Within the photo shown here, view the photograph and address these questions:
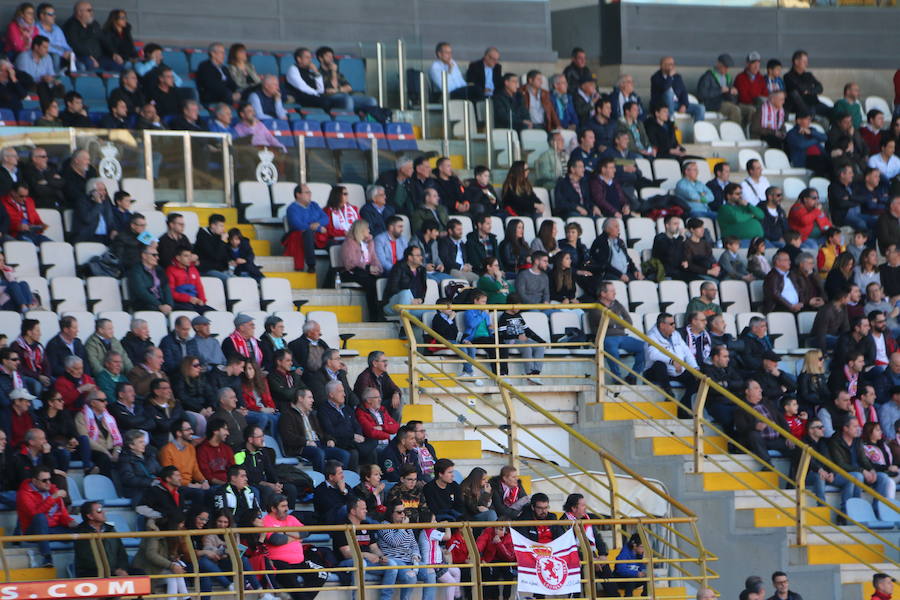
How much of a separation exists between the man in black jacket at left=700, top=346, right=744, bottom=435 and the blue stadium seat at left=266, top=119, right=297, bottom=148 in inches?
188

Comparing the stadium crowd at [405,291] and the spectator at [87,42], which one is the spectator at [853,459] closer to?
the stadium crowd at [405,291]

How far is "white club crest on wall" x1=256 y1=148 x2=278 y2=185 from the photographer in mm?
17641

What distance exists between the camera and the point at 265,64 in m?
19.9

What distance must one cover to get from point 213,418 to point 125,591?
2.32 m

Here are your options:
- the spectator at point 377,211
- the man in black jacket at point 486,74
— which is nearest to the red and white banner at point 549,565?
the spectator at point 377,211

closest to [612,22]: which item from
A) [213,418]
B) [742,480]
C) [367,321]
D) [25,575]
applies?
[367,321]

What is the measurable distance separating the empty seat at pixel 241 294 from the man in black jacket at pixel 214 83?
128 inches

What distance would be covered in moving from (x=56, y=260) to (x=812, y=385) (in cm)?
665

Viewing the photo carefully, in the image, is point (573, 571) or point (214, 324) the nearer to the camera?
point (573, 571)

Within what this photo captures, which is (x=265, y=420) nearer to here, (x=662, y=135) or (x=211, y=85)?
(x=211, y=85)

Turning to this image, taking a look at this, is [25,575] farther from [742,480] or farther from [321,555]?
[742,480]

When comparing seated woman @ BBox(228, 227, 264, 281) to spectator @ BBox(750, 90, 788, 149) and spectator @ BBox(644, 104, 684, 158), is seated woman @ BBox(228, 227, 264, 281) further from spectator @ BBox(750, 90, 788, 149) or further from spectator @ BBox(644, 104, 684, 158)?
spectator @ BBox(750, 90, 788, 149)

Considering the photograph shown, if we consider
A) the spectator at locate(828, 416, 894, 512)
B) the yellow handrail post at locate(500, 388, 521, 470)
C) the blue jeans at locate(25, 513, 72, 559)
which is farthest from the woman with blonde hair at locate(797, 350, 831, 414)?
the blue jeans at locate(25, 513, 72, 559)

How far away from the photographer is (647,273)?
17594 millimetres
